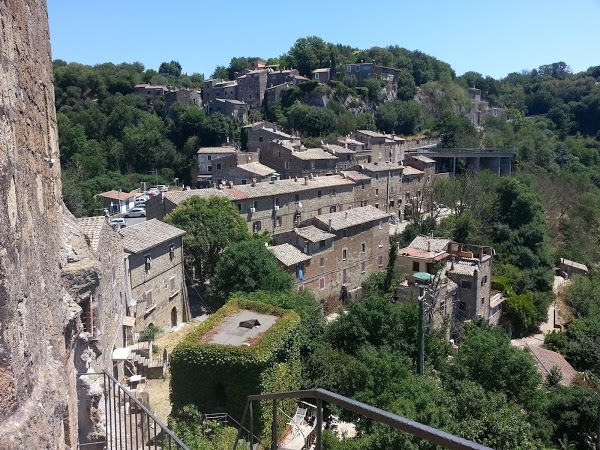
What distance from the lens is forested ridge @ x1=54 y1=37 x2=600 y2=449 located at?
18.5 meters

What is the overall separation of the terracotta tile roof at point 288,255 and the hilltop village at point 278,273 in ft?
0.57

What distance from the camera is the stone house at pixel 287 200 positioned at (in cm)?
3745

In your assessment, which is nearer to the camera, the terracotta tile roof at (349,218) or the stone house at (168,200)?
the stone house at (168,200)

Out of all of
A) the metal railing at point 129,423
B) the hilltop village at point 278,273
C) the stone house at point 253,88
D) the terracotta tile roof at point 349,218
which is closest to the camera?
the hilltop village at point 278,273

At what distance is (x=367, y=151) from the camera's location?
5716 cm

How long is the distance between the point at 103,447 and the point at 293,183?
34.7 m

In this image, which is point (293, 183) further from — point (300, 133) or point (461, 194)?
point (300, 133)

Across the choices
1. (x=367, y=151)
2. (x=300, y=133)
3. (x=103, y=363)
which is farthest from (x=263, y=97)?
(x=103, y=363)

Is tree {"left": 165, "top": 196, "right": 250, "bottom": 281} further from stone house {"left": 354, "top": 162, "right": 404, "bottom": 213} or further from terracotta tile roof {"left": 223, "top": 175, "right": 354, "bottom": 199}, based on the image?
stone house {"left": 354, "top": 162, "right": 404, "bottom": 213}

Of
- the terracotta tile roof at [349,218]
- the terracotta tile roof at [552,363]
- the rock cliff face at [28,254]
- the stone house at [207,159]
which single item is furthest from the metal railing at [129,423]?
the stone house at [207,159]

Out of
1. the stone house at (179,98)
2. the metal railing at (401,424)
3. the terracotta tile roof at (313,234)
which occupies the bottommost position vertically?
the terracotta tile roof at (313,234)

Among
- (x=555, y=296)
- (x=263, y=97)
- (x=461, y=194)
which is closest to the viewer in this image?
(x=555, y=296)

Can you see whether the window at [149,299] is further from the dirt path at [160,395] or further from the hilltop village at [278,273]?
the dirt path at [160,395]

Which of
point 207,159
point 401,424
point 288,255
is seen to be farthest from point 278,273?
point 207,159
